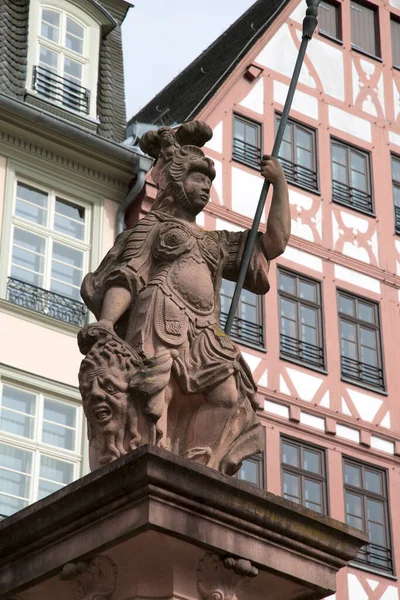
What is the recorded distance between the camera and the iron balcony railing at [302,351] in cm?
2223

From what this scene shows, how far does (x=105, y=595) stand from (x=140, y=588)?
0.19 m

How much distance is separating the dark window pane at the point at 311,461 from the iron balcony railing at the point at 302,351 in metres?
1.24

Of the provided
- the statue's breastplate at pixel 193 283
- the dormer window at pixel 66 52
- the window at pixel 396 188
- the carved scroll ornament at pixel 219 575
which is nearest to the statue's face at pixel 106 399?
the statue's breastplate at pixel 193 283

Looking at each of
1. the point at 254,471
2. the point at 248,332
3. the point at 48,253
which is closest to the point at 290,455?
the point at 254,471

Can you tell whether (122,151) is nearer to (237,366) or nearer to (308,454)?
(308,454)

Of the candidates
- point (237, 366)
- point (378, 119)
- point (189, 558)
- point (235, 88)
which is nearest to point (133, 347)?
point (237, 366)

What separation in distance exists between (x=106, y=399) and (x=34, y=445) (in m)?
10.9

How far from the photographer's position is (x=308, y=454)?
2189 centimetres

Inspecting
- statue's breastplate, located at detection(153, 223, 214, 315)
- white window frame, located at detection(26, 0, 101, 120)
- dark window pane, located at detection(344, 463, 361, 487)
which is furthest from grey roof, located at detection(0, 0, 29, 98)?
statue's breastplate, located at detection(153, 223, 214, 315)

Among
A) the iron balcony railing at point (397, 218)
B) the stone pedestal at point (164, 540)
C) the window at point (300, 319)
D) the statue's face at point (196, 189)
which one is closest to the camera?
the stone pedestal at point (164, 540)

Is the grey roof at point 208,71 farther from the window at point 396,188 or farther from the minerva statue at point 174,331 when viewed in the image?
the minerva statue at point 174,331

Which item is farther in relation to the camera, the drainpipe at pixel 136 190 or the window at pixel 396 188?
the window at pixel 396 188

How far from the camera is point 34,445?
19.1m

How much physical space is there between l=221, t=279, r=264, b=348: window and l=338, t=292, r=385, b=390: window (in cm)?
142
